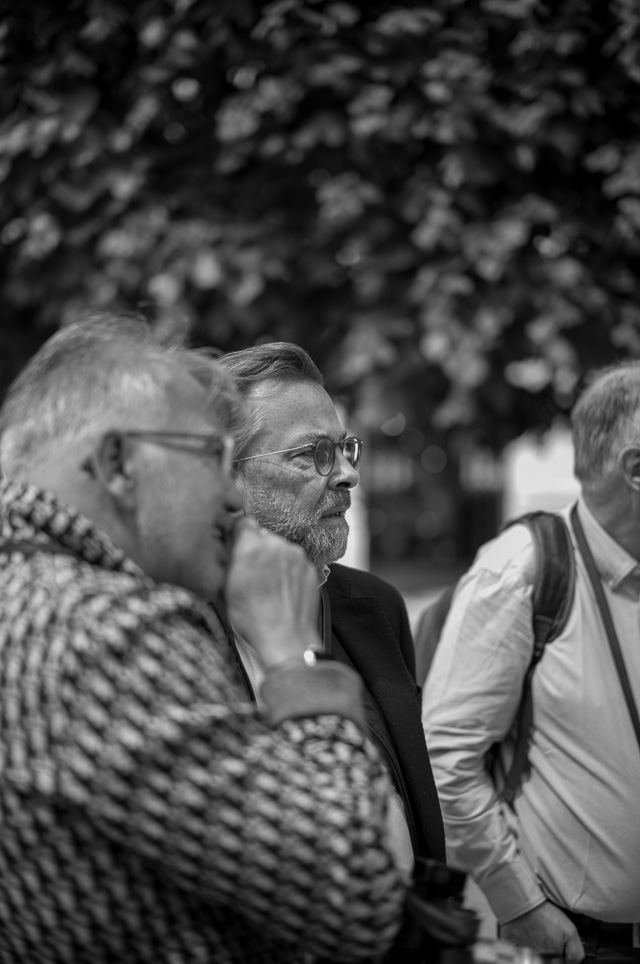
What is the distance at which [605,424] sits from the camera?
256 cm

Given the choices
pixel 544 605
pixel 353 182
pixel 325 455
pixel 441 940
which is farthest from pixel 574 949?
pixel 353 182

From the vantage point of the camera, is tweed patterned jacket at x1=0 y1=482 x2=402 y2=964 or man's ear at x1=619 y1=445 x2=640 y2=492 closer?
tweed patterned jacket at x1=0 y1=482 x2=402 y2=964

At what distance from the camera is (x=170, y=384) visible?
141 centimetres

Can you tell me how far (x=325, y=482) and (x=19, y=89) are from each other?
3530 mm

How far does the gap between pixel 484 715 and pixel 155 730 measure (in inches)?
55.1

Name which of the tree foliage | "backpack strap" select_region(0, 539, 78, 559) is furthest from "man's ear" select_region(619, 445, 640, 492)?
the tree foliage

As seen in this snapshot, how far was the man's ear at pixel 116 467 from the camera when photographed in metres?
1.34

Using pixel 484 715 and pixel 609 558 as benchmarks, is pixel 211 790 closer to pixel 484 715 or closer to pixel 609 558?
pixel 484 715

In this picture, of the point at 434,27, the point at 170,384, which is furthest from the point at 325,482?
the point at 434,27

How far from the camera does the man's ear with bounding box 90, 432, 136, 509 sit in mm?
1340

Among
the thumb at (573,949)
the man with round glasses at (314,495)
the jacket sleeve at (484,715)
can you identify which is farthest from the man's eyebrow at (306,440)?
the thumb at (573,949)

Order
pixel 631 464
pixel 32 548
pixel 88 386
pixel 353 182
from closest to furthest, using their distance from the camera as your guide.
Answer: pixel 32 548 → pixel 88 386 → pixel 631 464 → pixel 353 182

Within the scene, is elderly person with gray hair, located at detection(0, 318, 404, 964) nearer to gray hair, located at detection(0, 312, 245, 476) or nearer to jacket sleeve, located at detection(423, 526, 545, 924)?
gray hair, located at detection(0, 312, 245, 476)

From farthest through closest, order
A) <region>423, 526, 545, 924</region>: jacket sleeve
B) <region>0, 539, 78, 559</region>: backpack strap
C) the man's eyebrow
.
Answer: <region>423, 526, 545, 924</region>: jacket sleeve
the man's eyebrow
<region>0, 539, 78, 559</region>: backpack strap
